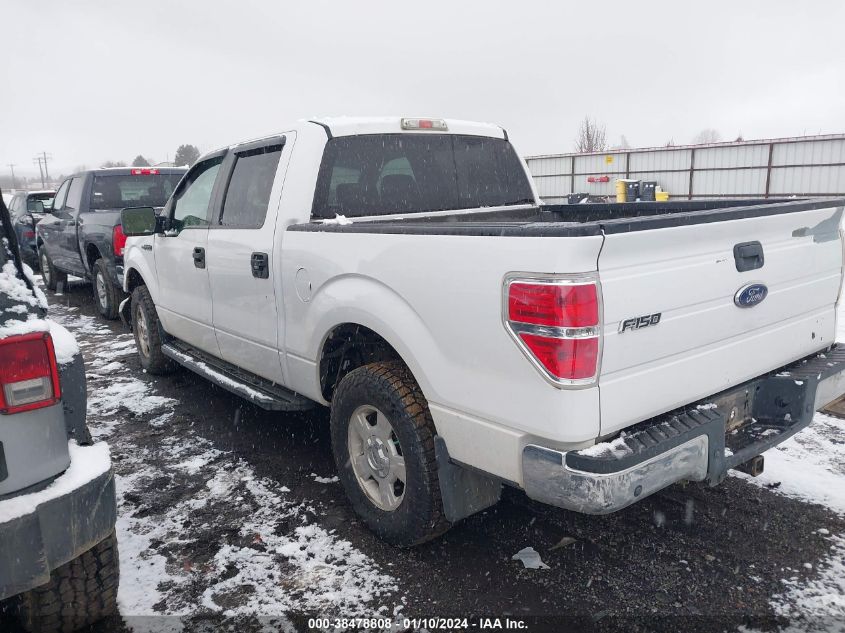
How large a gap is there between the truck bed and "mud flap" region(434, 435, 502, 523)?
928 millimetres

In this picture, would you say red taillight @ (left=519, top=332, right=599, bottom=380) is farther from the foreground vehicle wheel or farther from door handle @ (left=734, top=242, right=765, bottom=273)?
the foreground vehicle wheel

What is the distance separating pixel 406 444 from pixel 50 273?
1146 centimetres

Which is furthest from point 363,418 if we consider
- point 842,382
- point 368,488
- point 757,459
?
point 842,382

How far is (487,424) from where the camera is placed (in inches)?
100.0

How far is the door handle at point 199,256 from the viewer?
4648 mm

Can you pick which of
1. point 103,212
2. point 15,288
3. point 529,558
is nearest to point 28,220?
point 103,212

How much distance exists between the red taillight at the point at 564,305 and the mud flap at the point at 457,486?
2.74ft

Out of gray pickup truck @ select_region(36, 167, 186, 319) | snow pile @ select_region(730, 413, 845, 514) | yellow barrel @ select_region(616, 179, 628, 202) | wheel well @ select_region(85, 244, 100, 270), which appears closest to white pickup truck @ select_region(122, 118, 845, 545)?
snow pile @ select_region(730, 413, 845, 514)

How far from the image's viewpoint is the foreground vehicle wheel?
28.2 ft

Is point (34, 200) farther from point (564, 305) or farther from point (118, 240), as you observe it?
point (564, 305)

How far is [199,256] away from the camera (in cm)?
467

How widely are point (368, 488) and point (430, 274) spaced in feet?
4.19

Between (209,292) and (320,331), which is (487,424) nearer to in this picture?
(320,331)

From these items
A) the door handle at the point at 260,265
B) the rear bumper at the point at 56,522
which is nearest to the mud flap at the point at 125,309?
the door handle at the point at 260,265
